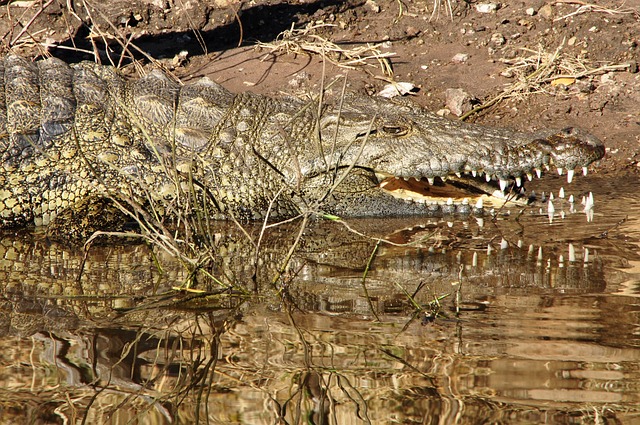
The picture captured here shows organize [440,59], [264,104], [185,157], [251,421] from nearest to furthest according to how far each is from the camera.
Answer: [251,421] < [185,157] < [264,104] < [440,59]

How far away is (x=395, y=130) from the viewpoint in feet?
18.9

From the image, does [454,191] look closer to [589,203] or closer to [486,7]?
[589,203]

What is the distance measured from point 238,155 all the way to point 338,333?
273 centimetres

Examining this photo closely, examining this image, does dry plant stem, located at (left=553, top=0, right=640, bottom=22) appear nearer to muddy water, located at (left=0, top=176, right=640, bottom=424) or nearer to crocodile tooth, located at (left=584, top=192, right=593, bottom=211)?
crocodile tooth, located at (left=584, top=192, right=593, bottom=211)

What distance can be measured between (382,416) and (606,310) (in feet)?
5.00

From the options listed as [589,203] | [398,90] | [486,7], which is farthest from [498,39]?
[589,203]

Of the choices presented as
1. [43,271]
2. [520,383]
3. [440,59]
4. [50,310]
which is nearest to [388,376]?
[520,383]

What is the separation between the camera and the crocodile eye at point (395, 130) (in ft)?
18.9

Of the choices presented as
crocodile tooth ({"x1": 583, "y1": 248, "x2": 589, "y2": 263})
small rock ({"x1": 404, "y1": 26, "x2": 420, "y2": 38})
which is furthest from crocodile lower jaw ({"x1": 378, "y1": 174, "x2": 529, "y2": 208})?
small rock ({"x1": 404, "y1": 26, "x2": 420, "y2": 38})

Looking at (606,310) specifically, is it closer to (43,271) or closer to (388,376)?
(388,376)

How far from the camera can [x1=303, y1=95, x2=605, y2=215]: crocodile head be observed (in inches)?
215

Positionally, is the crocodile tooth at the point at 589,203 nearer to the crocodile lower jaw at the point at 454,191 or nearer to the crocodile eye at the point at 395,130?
the crocodile lower jaw at the point at 454,191

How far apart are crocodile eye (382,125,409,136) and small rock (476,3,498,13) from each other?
3737mm

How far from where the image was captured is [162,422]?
2756 millimetres
